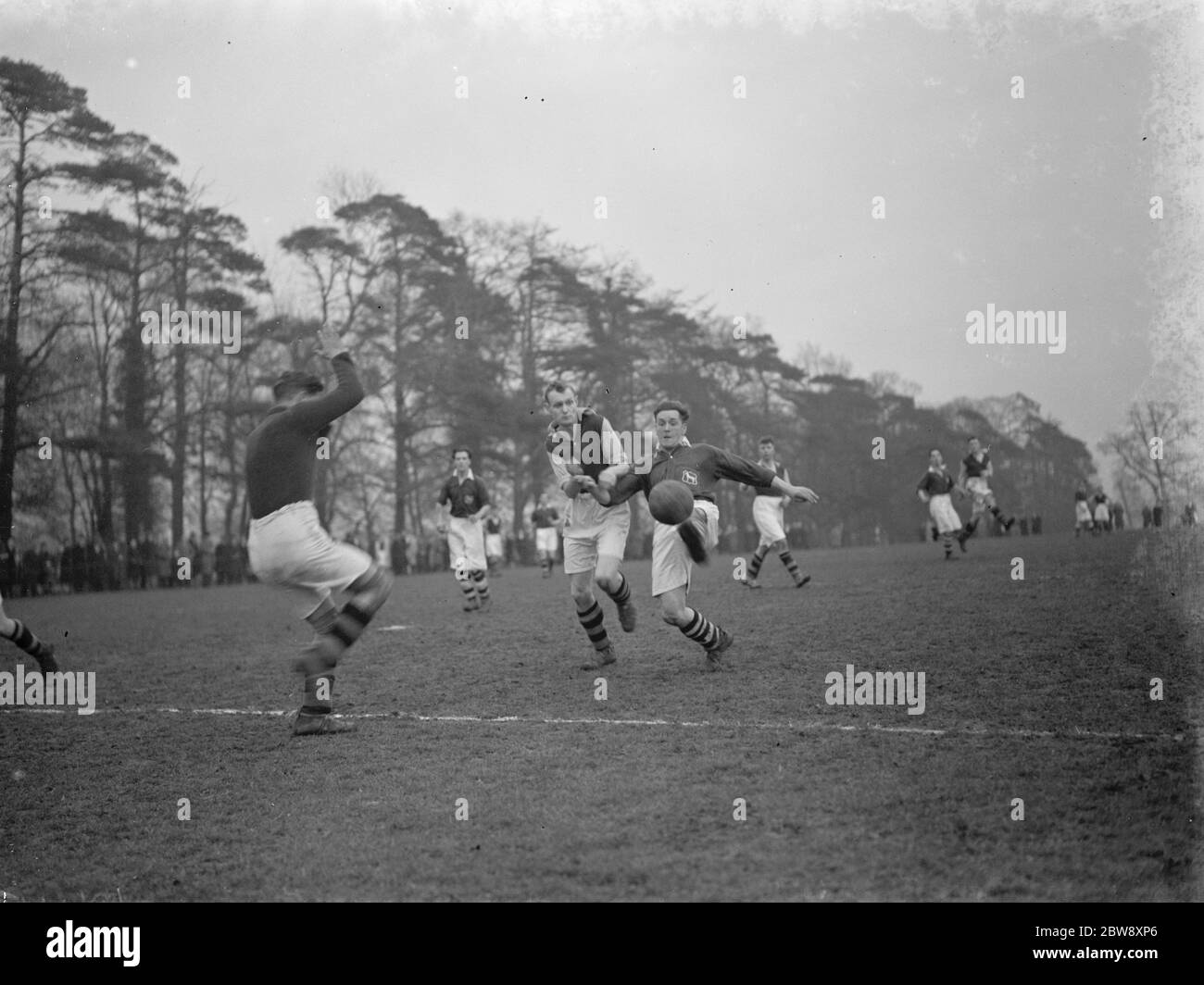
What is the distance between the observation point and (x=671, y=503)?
24.6 feet

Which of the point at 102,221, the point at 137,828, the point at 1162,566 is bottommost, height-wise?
the point at 137,828

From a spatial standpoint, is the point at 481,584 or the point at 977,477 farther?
the point at 977,477

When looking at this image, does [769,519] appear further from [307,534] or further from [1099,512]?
[1099,512]

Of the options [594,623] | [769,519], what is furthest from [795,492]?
[769,519]

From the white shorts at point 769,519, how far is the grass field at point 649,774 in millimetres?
6364

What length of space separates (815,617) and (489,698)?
16.7 feet

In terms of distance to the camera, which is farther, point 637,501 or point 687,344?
point 687,344

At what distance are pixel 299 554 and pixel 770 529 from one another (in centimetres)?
1181

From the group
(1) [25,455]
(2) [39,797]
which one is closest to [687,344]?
(1) [25,455]

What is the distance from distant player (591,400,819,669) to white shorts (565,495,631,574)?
49 centimetres

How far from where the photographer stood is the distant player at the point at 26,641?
913 centimetres

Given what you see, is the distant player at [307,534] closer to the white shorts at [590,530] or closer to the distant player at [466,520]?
the white shorts at [590,530]

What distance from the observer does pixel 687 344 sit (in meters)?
49.8
